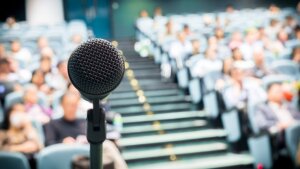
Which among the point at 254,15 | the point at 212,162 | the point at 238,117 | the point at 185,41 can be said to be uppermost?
the point at 254,15

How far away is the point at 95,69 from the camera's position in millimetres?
889

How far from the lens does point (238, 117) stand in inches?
165

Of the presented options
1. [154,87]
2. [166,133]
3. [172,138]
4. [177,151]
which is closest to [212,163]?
[177,151]

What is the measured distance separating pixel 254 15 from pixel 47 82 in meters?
6.95

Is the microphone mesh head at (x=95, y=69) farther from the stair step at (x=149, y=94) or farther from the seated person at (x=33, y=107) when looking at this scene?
the stair step at (x=149, y=94)

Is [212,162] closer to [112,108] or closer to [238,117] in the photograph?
[238,117]

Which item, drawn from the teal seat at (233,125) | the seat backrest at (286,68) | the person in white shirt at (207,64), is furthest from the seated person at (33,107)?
the seat backrest at (286,68)

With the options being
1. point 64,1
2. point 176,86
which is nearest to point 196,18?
point 64,1

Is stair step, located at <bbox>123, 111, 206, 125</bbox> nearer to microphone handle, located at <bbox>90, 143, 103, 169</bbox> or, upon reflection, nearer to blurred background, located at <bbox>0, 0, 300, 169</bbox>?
blurred background, located at <bbox>0, 0, 300, 169</bbox>

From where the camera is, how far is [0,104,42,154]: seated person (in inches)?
126

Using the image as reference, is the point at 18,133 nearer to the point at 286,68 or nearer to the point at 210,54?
the point at 210,54

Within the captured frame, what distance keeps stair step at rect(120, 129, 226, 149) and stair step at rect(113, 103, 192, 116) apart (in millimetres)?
626

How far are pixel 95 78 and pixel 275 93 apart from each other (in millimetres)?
3540

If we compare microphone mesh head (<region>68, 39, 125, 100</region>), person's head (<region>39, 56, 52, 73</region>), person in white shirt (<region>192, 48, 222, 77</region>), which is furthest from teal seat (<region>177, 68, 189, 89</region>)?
microphone mesh head (<region>68, 39, 125, 100</region>)
